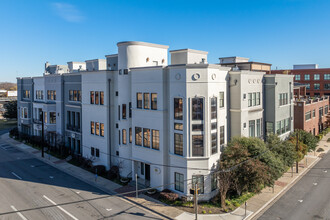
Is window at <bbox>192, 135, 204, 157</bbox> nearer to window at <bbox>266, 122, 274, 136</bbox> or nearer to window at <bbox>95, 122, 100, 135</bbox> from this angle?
window at <bbox>266, 122, 274, 136</bbox>

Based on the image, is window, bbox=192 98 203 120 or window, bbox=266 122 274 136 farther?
window, bbox=266 122 274 136

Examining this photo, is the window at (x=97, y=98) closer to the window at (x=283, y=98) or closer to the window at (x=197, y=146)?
the window at (x=197, y=146)

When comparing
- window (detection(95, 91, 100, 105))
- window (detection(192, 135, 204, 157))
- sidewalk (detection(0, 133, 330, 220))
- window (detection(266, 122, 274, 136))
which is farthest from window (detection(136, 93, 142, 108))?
window (detection(266, 122, 274, 136))

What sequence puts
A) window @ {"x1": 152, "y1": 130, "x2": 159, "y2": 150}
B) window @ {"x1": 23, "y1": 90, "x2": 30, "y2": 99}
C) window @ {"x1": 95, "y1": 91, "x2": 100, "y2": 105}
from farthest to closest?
1. window @ {"x1": 23, "y1": 90, "x2": 30, "y2": 99}
2. window @ {"x1": 95, "y1": 91, "x2": 100, "y2": 105}
3. window @ {"x1": 152, "y1": 130, "x2": 159, "y2": 150}

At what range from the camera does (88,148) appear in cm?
3466

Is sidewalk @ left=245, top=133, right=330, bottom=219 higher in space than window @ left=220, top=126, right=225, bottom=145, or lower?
lower

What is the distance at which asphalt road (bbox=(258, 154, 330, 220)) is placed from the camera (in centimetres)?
2055

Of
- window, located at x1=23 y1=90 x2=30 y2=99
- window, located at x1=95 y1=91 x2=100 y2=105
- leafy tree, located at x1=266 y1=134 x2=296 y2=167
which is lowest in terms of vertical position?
leafy tree, located at x1=266 y1=134 x2=296 y2=167

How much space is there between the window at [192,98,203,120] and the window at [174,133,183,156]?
2195 millimetres

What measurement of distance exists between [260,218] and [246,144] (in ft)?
21.7

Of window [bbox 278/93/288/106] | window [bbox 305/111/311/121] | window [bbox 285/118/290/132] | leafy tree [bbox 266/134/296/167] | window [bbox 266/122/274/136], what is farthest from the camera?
window [bbox 305/111/311/121]

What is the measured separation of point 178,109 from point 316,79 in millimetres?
75699

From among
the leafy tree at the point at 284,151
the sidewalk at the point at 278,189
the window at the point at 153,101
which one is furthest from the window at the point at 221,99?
the sidewalk at the point at 278,189

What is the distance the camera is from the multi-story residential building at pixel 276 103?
32.0 metres
